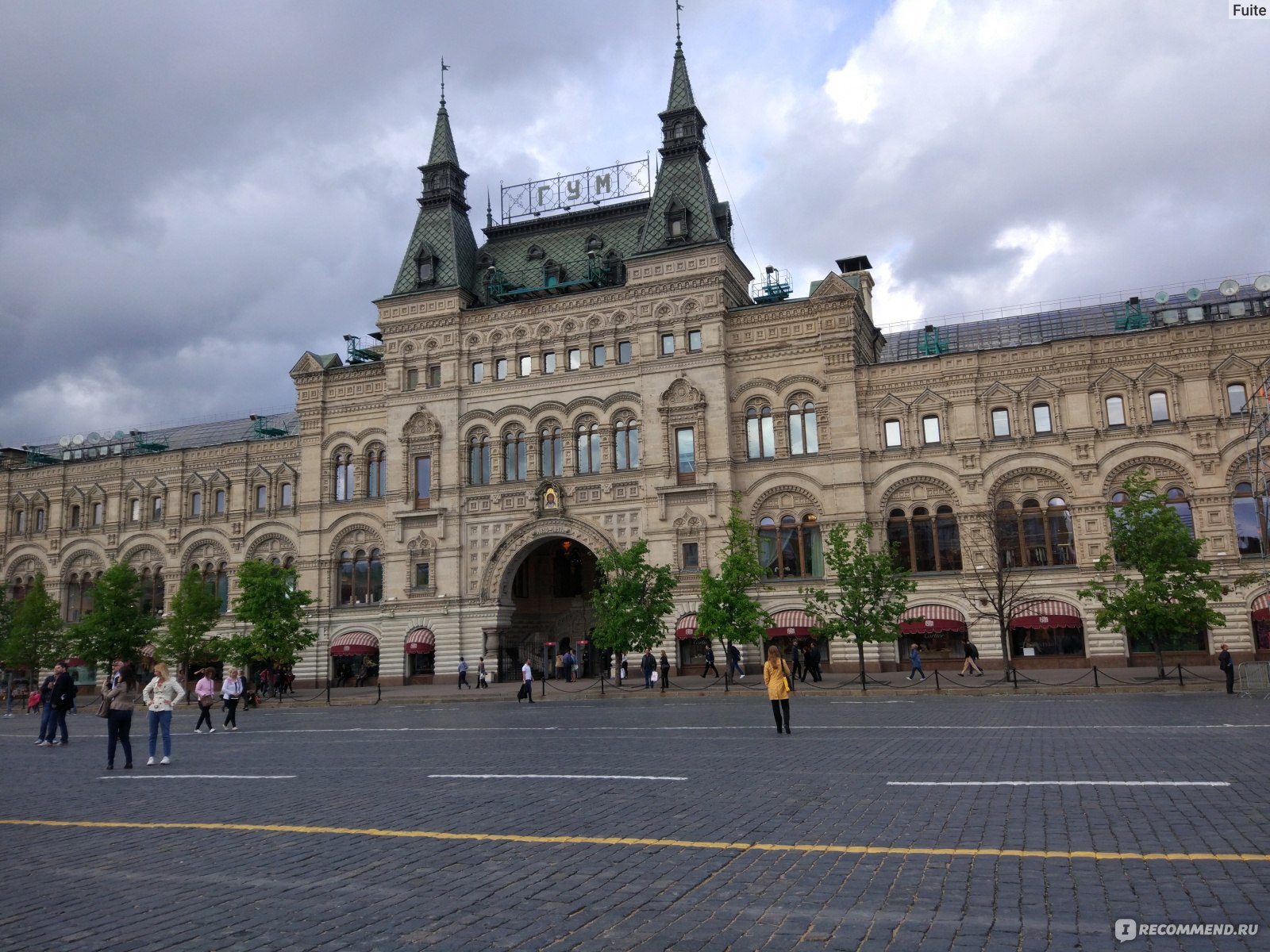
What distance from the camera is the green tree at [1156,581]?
34.3 m

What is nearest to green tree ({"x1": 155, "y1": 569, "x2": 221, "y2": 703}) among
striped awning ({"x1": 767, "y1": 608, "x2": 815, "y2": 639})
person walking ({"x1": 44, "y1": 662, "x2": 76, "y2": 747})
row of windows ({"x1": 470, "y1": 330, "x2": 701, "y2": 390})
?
row of windows ({"x1": 470, "y1": 330, "x2": 701, "y2": 390})

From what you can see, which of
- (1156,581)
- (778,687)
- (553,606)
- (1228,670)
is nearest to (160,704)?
(778,687)

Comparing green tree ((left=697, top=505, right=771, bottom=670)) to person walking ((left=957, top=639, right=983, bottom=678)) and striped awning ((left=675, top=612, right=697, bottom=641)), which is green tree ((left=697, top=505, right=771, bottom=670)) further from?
person walking ((left=957, top=639, right=983, bottom=678))

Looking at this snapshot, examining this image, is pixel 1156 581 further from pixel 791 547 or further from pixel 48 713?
pixel 48 713

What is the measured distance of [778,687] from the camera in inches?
771

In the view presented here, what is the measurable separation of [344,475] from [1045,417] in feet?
122

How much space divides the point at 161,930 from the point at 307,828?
386cm

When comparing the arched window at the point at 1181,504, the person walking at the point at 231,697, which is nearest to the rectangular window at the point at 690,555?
the arched window at the point at 1181,504

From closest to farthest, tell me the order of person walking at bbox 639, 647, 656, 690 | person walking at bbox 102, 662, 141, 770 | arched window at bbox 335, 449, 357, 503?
1. person walking at bbox 102, 662, 141, 770
2. person walking at bbox 639, 647, 656, 690
3. arched window at bbox 335, 449, 357, 503

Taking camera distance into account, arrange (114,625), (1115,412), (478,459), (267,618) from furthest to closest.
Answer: (478,459) < (114,625) < (267,618) < (1115,412)

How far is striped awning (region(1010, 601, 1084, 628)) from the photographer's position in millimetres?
42469

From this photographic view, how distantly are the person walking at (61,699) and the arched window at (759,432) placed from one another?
3144 centimetres

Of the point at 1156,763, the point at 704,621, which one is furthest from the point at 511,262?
the point at 1156,763

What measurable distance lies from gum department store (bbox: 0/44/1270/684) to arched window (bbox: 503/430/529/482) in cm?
21
